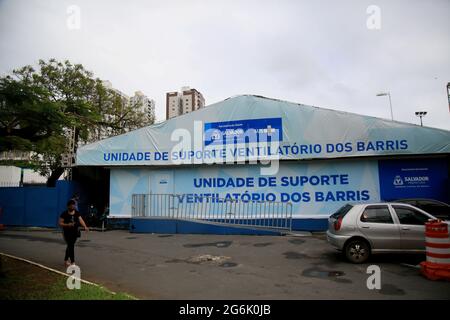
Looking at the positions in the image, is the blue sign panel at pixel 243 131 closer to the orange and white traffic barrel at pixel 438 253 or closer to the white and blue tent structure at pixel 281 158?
the white and blue tent structure at pixel 281 158

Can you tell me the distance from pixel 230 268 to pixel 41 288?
4.11 m

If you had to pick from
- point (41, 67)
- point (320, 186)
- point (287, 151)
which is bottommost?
point (320, 186)

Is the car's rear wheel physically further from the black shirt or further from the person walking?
the black shirt

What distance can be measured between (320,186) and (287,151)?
2.27 meters

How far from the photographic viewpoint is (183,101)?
38.7 meters

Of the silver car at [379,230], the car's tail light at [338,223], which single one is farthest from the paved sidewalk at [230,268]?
the car's tail light at [338,223]

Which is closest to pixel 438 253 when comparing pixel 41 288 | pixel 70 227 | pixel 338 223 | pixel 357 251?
pixel 357 251

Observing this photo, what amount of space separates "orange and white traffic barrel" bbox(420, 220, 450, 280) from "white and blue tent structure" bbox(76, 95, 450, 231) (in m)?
7.13

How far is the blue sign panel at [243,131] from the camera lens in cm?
1441

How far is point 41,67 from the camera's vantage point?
24.9 m

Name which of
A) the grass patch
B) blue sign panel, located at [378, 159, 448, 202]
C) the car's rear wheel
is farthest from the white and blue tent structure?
the grass patch

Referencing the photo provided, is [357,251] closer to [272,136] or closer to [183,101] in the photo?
[272,136]
